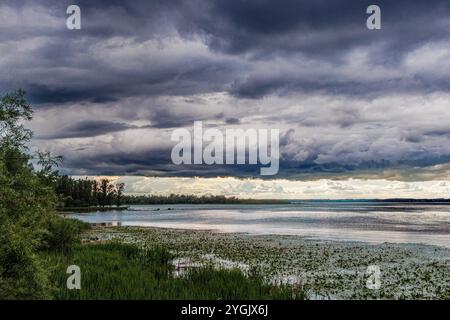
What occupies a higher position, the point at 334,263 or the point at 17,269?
the point at 17,269

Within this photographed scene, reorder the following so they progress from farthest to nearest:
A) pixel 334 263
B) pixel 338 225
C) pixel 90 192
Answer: pixel 90 192 < pixel 338 225 < pixel 334 263

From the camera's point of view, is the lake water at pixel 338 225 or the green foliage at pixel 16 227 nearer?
the green foliage at pixel 16 227

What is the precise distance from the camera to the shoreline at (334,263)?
65.8 ft

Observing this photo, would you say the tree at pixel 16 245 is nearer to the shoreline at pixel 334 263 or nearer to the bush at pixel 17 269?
the bush at pixel 17 269

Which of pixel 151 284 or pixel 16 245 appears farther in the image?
pixel 151 284

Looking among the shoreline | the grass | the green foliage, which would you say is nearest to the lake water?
the shoreline

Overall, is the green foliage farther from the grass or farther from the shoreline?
the shoreline

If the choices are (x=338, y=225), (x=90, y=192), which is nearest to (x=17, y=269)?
(x=338, y=225)

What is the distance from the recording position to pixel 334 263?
27.8m

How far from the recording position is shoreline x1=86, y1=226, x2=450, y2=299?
2006 cm

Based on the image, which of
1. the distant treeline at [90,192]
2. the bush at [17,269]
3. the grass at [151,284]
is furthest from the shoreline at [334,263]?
the distant treeline at [90,192]

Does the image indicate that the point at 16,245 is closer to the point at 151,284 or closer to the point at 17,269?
the point at 17,269

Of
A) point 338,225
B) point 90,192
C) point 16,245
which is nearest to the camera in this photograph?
point 16,245
